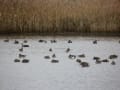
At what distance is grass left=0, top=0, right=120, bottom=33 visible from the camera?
9.35 metres

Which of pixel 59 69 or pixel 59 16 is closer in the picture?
pixel 59 69

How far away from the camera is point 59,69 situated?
6.03 meters

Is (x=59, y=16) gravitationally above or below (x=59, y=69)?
above

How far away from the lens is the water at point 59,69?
16.9 feet

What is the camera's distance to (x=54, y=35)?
9211 millimetres

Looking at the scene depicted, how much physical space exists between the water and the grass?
0.93 metres

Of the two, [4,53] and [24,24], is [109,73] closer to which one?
[4,53]

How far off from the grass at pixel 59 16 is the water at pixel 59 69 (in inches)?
36.6

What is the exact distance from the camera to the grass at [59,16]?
935cm

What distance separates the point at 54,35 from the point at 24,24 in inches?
29.2

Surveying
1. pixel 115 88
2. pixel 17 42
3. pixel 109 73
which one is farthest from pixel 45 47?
pixel 115 88

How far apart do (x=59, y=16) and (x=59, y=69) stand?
141 inches

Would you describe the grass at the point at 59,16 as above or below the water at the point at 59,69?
above

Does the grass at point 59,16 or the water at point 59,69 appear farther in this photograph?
the grass at point 59,16
